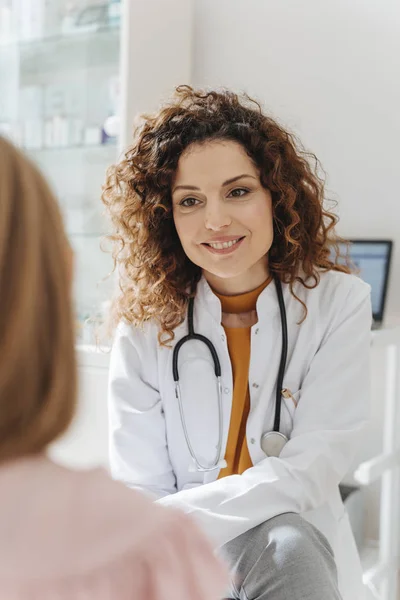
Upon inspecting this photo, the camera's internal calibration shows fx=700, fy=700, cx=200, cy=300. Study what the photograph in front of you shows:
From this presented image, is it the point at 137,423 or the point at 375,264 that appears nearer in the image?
the point at 137,423

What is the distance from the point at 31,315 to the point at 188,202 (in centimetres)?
97

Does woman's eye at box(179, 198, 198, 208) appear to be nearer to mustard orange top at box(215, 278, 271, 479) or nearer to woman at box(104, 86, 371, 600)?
woman at box(104, 86, 371, 600)

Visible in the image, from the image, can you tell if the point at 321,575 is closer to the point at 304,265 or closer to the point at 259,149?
the point at 304,265

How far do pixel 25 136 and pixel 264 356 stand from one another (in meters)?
1.90

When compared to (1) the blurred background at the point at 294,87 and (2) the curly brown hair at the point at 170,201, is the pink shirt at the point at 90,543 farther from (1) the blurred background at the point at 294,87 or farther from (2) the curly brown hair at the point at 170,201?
(1) the blurred background at the point at 294,87

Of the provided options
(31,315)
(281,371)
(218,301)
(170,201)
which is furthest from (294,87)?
(31,315)

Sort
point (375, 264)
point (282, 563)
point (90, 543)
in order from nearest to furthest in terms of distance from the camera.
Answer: point (90, 543) → point (282, 563) → point (375, 264)

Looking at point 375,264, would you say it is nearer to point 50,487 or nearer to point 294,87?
point 294,87

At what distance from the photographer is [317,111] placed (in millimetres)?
2262

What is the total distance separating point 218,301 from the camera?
4.95ft

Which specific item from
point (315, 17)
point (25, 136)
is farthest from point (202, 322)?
point (25, 136)

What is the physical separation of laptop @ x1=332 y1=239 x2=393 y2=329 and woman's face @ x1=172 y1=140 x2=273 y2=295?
0.64 m

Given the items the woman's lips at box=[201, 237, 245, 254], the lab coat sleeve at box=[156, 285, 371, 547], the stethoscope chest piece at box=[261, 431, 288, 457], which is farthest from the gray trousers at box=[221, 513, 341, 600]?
the woman's lips at box=[201, 237, 245, 254]

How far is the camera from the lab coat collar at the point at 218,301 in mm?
1477
